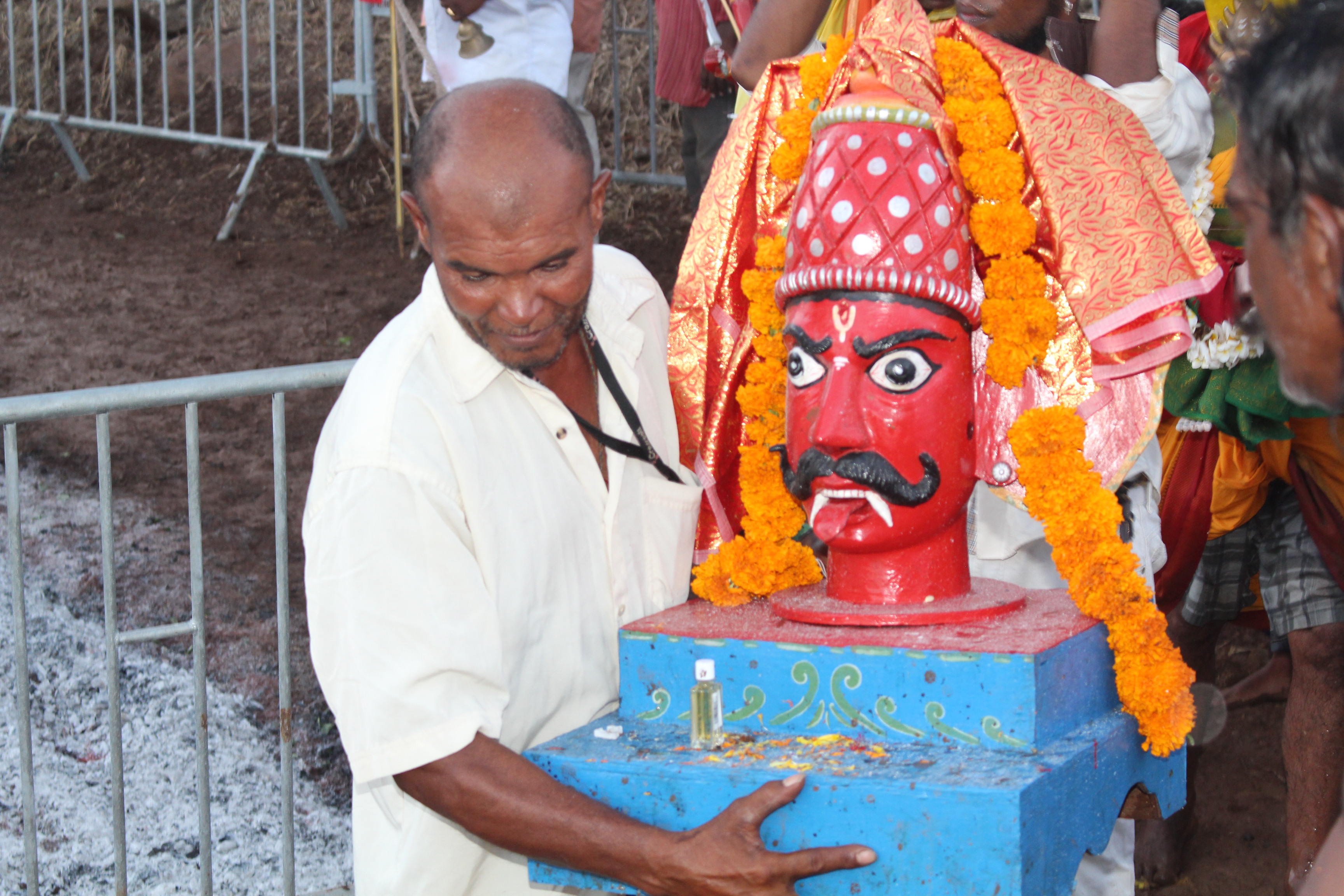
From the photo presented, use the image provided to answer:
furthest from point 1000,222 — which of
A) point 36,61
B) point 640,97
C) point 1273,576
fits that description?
point 36,61

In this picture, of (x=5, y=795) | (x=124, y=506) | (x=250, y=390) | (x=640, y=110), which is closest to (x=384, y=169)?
(x=640, y=110)

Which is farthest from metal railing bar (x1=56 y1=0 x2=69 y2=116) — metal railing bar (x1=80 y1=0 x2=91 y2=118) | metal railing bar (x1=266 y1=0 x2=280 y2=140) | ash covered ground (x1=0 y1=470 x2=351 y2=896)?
ash covered ground (x1=0 y1=470 x2=351 y2=896)

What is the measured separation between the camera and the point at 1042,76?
2.31 m

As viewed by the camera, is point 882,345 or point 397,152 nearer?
point 882,345

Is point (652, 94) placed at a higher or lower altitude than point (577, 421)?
higher

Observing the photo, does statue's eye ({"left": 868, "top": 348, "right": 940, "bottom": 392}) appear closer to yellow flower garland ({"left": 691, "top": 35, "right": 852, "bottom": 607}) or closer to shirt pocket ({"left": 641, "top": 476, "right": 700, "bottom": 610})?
yellow flower garland ({"left": 691, "top": 35, "right": 852, "bottom": 607})

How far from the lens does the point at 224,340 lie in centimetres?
695

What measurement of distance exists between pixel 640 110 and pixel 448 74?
12.8ft

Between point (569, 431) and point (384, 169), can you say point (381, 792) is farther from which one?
point (384, 169)

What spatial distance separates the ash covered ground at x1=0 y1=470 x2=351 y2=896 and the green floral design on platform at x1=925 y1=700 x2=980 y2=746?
2391 millimetres

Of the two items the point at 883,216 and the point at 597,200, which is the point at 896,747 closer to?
the point at 883,216

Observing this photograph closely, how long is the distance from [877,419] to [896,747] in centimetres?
50

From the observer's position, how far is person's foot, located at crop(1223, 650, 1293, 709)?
4.65 metres

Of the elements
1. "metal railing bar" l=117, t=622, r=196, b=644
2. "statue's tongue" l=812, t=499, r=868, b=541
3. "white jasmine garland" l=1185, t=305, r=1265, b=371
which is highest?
"white jasmine garland" l=1185, t=305, r=1265, b=371
